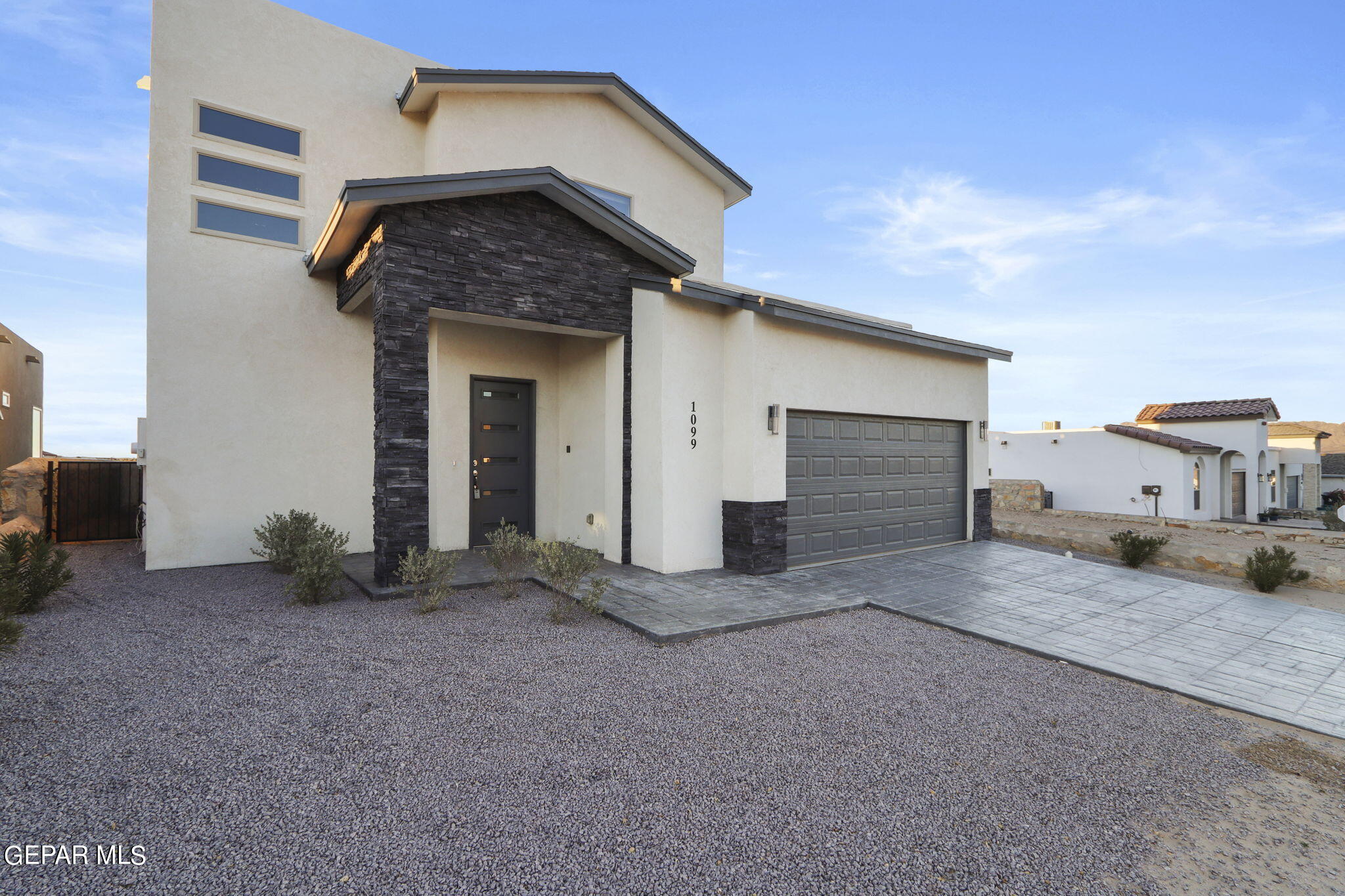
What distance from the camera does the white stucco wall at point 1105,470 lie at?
1795 centimetres

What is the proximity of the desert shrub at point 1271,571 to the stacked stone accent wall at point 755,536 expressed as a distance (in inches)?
251

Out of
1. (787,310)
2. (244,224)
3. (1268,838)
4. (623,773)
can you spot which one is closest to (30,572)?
(244,224)

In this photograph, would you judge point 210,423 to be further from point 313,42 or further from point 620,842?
point 620,842

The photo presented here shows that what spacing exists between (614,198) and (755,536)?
22.8ft

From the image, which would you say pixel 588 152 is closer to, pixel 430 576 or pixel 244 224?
pixel 244 224

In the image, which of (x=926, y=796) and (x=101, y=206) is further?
(x=101, y=206)

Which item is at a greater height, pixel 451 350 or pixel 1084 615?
pixel 451 350

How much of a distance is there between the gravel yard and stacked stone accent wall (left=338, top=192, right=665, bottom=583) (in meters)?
1.82

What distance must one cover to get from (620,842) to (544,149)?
1015 cm

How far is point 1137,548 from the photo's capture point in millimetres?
8711

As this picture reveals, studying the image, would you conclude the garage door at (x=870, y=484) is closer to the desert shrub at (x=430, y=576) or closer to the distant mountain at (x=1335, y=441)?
the desert shrub at (x=430, y=576)

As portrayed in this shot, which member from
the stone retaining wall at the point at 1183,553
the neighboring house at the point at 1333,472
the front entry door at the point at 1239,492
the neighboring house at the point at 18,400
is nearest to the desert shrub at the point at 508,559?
the stone retaining wall at the point at 1183,553

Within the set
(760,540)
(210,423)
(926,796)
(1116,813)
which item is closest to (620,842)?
(926,796)

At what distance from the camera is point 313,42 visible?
854 centimetres
